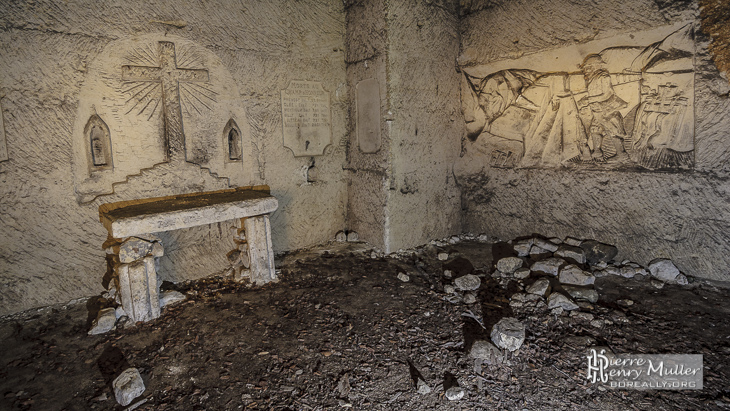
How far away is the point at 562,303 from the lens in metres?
2.77

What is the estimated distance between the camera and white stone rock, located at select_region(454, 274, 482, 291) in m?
3.22

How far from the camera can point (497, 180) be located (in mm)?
4492

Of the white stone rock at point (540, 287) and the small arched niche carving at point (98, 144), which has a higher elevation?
the small arched niche carving at point (98, 144)

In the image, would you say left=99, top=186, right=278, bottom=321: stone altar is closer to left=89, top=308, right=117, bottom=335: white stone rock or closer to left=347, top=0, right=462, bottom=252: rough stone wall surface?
left=89, top=308, right=117, bottom=335: white stone rock

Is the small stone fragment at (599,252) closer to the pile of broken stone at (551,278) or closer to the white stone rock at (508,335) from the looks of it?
the pile of broken stone at (551,278)

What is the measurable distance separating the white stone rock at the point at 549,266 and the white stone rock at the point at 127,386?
10.3 ft

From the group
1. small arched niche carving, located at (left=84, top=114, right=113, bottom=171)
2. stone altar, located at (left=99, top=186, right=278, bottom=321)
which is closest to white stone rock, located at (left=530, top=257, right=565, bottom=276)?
stone altar, located at (left=99, top=186, right=278, bottom=321)

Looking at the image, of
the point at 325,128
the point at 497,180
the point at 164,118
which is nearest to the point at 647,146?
the point at 497,180

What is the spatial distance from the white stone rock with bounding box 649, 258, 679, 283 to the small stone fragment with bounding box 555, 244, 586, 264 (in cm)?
54

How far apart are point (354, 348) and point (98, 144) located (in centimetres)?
274

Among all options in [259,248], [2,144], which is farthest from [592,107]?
[2,144]

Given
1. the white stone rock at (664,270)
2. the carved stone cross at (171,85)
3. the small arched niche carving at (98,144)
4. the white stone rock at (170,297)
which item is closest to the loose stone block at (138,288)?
the white stone rock at (170,297)

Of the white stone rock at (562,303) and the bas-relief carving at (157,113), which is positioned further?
the bas-relief carving at (157,113)

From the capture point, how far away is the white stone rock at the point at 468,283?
322 cm
